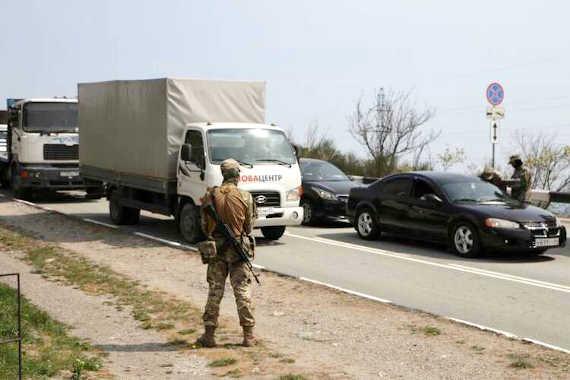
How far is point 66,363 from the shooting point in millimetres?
6902

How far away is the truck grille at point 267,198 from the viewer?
47.8ft

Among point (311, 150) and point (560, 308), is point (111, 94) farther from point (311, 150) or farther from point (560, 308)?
point (311, 150)

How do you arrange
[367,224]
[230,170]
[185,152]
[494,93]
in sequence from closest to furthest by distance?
[230,170] < [185,152] < [367,224] < [494,93]

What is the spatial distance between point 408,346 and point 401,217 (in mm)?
7650

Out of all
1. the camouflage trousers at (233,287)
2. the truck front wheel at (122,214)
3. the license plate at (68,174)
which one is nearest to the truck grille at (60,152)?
the license plate at (68,174)

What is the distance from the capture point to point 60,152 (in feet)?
78.7

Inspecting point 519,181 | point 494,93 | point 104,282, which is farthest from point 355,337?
point 494,93

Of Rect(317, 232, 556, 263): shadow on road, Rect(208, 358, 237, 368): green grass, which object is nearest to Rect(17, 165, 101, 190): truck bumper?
Rect(317, 232, 556, 263): shadow on road

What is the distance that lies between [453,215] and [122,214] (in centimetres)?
746

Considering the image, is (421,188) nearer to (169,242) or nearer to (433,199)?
(433,199)

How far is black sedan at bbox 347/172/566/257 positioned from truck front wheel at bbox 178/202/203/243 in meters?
3.27

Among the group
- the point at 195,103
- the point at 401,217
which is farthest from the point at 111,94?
the point at 401,217

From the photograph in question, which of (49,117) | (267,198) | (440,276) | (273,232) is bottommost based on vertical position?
(440,276)

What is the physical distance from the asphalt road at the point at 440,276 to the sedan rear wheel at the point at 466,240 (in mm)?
188
